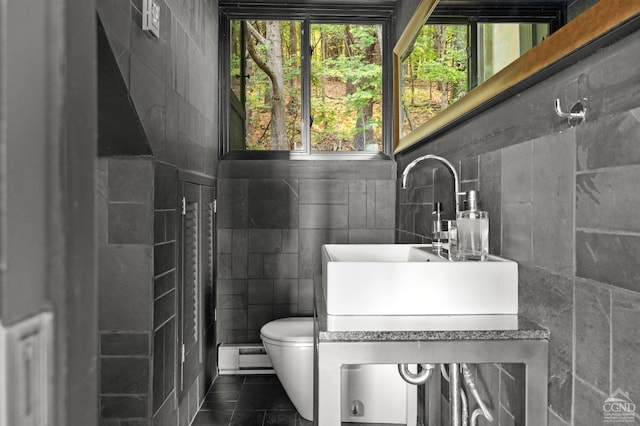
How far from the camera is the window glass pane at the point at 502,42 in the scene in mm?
1141

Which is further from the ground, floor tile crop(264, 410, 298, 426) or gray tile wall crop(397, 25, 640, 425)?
gray tile wall crop(397, 25, 640, 425)

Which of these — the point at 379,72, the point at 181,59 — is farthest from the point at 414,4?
the point at 181,59

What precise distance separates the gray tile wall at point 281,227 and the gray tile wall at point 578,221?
1649 millimetres

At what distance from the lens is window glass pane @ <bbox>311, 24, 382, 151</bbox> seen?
3109 mm

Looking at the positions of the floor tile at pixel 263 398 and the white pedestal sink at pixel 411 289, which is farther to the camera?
the floor tile at pixel 263 398

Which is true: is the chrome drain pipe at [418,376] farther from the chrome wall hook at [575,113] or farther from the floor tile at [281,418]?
the floor tile at [281,418]

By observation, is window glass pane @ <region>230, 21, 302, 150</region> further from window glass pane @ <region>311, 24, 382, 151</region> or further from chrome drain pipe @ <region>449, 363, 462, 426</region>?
chrome drain pipe @ <region>449, 363, 462, 426</region>

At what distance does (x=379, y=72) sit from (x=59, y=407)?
123 inches

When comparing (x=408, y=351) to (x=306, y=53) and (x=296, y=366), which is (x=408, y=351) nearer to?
(x=296, y=366)

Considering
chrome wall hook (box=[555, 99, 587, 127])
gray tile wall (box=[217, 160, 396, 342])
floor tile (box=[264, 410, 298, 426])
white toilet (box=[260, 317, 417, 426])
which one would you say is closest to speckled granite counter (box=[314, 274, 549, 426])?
chrome wall hook (box=[555, 99, 587, 127])

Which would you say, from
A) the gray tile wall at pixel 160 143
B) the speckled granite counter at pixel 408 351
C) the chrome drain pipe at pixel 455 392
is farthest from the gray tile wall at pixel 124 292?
the chrome drain pipe at pixel 455 392

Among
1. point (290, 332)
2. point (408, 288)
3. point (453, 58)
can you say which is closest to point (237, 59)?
point (453, 58)

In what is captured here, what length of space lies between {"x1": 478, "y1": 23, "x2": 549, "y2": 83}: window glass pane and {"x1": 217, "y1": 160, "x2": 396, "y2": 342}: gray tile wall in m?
1.64

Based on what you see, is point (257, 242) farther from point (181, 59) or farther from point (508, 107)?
point (508, 107)
